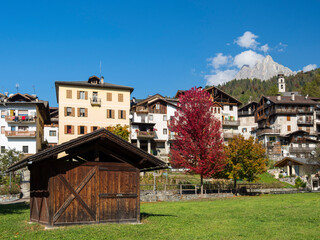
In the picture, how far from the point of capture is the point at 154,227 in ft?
51.6

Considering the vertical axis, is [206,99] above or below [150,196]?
above

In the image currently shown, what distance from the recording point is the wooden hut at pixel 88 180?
15.5 meters

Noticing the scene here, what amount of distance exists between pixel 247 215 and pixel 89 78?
4767 centimetres

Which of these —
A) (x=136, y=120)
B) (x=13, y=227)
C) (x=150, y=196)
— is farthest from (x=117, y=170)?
(x=136, y=120)

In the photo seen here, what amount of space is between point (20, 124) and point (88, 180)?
5086 centimetres

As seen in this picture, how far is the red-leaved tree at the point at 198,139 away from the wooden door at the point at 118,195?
22699 millimetres

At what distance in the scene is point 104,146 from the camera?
55.6 ft

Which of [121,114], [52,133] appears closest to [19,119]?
[52,133]

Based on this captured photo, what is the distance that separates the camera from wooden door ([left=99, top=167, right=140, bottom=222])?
1633 cm

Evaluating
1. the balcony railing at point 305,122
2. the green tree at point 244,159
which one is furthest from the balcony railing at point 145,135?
the balcony railing at point 305,122

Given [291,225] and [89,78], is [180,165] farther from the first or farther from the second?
[89,78]

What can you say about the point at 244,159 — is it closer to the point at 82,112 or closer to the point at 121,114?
the point at 121,114

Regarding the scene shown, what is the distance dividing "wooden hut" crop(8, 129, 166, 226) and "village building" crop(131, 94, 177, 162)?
53.0 meters

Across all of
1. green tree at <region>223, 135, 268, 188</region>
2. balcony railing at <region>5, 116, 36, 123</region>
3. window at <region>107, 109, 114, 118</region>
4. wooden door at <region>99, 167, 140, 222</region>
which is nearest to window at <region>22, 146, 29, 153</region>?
balcony railing at <region>5, 116, 36, 123</region>
